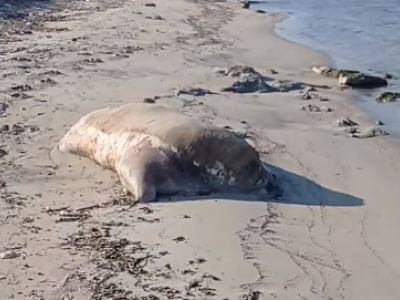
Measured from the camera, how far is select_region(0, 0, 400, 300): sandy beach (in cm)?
475

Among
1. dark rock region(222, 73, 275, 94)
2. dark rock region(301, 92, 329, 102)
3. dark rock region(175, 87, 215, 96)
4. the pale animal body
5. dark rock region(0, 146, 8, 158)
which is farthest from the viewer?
dark rock region(222, 73, 275, 94)

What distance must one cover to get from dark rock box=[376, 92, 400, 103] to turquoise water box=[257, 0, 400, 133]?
12 cm

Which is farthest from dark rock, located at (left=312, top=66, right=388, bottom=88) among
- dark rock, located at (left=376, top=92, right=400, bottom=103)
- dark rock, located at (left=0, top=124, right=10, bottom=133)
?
dark rock, located at (left=0, top=124, right=10, bottom=133)

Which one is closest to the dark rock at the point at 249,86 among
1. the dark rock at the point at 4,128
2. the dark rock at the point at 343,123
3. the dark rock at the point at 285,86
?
the dark rock at the point at 285,86

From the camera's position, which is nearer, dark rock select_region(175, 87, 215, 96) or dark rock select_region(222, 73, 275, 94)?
dark rock select_region(175, 87, 215, 96)

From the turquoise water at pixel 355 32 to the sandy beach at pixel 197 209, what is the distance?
105cm

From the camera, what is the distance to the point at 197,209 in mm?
5891

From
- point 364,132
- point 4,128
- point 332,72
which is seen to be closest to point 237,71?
point 332,72

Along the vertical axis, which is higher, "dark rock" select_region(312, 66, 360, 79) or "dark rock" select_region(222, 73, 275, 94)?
"dark rock" select_region(222, 73, 275, 94)

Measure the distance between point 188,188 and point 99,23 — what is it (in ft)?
37.5

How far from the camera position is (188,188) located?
6.13m

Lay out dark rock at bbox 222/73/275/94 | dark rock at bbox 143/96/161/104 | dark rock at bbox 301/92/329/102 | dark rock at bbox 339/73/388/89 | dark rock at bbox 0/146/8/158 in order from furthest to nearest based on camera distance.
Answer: dark rock at bbox 339/73/388/89
dark rock at bbox 222/73/275/94
dark rock at bbox 301/92/329/102
dark rock at bbox 143/96/161/104
dark rock at bbox 0/146/8/158

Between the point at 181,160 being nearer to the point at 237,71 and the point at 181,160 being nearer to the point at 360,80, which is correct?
the point at 237,71

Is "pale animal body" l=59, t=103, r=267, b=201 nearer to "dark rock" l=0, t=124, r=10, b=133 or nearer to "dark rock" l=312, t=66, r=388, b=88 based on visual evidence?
"dark rock" l=0, t=124, r=10, b=133
